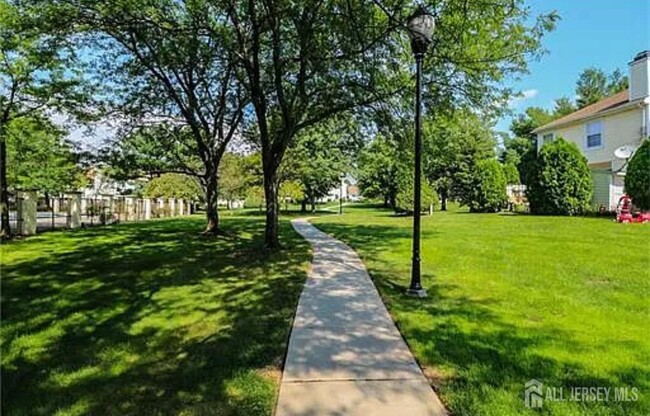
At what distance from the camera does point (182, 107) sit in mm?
15000

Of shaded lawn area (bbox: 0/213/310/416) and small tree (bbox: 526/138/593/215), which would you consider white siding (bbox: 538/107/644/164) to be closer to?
small tree (bbox: 526/138/593/215)

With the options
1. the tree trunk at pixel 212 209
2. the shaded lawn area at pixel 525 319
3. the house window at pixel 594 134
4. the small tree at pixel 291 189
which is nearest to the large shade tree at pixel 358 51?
the shaded lawn area at pixel 525 319

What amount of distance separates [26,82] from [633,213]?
20351 mm

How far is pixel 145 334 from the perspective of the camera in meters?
4.70

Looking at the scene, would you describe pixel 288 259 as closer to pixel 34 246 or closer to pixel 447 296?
pixel 447 296

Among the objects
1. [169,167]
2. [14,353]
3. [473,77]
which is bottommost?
[14,353]

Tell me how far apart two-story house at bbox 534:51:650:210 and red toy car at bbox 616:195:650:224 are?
406cm

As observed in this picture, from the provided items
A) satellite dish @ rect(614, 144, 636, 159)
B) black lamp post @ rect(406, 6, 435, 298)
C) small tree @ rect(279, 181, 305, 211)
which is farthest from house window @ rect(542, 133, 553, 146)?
black lamp post @ rect(406, 6, 435, 298)

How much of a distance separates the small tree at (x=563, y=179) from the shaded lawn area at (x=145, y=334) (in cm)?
1425

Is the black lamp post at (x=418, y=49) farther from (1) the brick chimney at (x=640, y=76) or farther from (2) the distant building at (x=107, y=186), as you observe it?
(1) the brick chimney at (x=640, y=76)

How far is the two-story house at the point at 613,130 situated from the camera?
64.8 feet

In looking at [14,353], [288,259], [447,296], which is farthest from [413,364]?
[288,259]

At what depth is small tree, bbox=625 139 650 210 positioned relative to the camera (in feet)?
51.7

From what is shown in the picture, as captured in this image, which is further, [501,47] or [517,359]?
[501,47]
